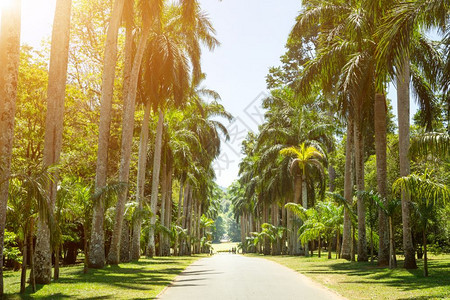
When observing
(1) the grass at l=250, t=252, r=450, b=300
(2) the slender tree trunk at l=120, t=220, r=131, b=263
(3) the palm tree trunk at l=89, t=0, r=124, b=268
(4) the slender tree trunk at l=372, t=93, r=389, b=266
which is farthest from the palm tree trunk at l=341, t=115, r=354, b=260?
(3) the palm tree trunk at l=89, t=0, r=124, b=268

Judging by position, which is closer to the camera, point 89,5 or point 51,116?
point 51,116

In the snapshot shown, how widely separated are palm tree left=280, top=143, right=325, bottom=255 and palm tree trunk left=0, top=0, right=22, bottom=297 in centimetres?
2779

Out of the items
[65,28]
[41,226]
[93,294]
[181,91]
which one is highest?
[181,91]

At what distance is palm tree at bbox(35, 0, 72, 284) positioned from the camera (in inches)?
508

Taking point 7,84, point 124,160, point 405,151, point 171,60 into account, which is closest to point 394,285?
point 405,151

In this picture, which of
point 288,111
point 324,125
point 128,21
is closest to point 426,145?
point 128,21

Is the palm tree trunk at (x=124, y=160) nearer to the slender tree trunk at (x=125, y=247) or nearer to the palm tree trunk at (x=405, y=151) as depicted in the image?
the slender tree trunk at (x=125, y=247)

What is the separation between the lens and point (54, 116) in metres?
13.5

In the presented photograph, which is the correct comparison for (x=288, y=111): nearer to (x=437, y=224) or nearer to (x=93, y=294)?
(x=437, y=224)

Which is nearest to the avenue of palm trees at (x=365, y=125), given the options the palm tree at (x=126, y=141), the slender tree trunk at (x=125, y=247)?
the palm tree at (x=126, y=141)

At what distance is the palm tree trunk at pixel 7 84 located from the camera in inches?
362

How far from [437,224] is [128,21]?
19.6m

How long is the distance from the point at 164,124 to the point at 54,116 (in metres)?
20.1

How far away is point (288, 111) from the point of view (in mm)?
41219
